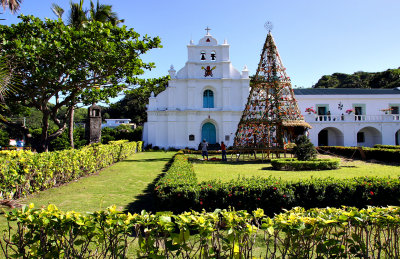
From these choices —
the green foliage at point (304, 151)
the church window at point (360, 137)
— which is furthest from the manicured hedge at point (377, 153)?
the church window at point (360, 137)

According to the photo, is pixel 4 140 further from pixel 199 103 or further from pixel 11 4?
pixel 11 4

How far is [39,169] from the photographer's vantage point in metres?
8.98

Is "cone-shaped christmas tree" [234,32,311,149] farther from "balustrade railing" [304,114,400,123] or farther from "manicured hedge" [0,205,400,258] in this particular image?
"manicured hedge" [0,205,400,258]

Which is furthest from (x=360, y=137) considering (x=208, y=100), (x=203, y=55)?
(x=203, y=55)

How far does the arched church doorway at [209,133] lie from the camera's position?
33594 millimetres

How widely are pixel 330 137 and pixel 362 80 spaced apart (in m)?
35.3

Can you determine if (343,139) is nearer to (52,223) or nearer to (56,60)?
(56,60)

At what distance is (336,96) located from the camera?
3403 cm

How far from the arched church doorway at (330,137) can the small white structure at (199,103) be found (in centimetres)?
1054

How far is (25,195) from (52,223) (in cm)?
636

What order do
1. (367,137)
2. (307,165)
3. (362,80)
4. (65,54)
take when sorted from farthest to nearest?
(362,80), (367,137), (307,165), (65,54)

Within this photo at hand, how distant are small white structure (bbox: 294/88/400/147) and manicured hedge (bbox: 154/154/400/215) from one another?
25.8 metres

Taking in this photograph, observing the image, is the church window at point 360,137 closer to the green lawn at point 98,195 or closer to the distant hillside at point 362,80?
the distant hillside at point 362,80

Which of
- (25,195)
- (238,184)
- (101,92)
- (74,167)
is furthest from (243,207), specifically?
(101,92)
